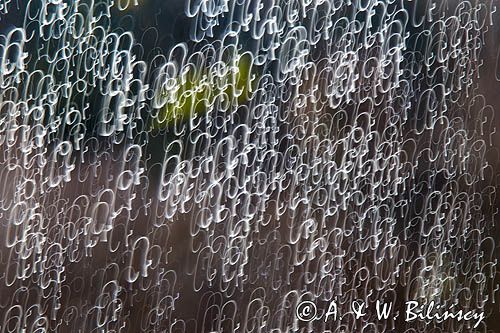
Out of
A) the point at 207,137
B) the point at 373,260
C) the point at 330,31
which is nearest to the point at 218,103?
the point at 207,137

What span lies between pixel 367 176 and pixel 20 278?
15.8 inches

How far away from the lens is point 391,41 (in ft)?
2.48

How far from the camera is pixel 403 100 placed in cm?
76

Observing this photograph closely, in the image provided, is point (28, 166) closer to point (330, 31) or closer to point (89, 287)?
point (89, 287)

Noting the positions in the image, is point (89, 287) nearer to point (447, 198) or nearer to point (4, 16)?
point (4, 16)

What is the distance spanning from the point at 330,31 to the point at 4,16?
0.36 meters

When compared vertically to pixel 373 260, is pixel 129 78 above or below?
above

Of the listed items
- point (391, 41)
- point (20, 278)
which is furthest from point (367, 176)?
point (20, 278)

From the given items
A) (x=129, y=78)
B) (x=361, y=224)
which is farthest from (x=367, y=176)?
(x=129, y=78)

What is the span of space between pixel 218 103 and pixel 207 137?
4 cm

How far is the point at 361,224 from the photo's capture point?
2.48 ft

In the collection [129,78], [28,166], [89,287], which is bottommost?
[89,287]

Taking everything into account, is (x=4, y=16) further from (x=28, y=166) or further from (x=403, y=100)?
(x=403, y=100)

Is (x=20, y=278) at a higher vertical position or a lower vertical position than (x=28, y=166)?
lower
